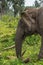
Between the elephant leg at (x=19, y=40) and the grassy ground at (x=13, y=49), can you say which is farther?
the elephant leg at (x=19, y=40)

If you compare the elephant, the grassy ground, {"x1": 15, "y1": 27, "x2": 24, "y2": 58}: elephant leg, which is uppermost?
the elephant

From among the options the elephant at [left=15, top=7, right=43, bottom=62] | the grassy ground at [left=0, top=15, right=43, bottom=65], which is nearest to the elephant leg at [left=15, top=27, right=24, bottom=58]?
the elephant at [left=15, top=7, right=43, bottom=62]

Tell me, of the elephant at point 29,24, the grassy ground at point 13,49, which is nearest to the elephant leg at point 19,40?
the elephant at point 29,24

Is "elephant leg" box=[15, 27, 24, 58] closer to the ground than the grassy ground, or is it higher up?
higher up

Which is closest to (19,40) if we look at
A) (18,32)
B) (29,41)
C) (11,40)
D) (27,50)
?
(18,32)

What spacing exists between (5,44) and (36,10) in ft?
11.1

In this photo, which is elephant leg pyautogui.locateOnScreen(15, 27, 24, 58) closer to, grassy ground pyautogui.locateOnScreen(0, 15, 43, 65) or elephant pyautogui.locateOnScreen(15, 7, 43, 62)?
elephant pyautogui.locateOnScreen(15, 7, 43, 62)

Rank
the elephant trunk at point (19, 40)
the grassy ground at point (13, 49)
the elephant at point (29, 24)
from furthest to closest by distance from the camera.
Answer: the elephant at point (29, 24) → the elephant trunk at point (19, 40) → the grassy ground at point (13, 49)

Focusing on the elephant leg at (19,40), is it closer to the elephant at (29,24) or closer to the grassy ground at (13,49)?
the elephant at (29,24)

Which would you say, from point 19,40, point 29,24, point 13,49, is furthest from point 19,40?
point 13,49

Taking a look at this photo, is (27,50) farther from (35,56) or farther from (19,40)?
(19,40)

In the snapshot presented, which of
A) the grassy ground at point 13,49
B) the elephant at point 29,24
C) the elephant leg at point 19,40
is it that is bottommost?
the grassy ground at point 13,49

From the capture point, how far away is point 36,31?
8.25 m

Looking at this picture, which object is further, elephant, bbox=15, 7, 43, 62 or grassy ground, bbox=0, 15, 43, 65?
elephant, bbox=15, 7, 43, 62
